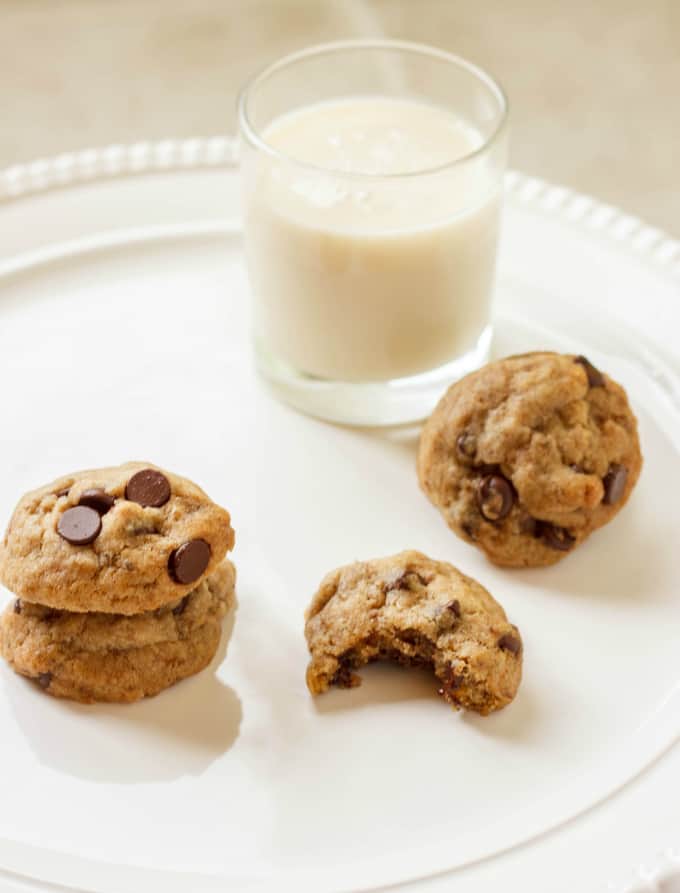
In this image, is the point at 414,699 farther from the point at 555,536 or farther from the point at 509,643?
the point at 555,536

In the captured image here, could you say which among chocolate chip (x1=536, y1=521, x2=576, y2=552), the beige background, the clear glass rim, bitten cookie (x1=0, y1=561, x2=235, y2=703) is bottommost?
the beige background

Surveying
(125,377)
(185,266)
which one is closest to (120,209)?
(185,266)

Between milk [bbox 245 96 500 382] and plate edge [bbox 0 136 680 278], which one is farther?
plate edge [bbox 0 136 680 278]

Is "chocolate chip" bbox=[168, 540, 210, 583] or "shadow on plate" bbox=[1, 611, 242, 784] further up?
"chocolate chip" bbox=[168, 540, 210, 583]

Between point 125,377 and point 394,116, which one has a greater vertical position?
point 394,116

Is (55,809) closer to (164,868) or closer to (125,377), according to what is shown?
(164,868)

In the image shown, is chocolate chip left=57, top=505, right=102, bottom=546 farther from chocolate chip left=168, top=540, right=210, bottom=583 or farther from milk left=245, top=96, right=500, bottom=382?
milk left=245, top=96, right=500, bottom=382

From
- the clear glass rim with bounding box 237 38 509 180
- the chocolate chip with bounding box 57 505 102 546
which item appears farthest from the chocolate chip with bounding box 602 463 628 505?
the chocolate chip with bounding box 57 505 102 546
